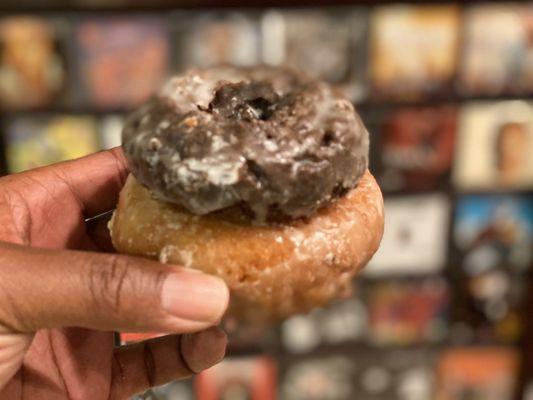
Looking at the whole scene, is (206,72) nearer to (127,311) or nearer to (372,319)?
(127,311)

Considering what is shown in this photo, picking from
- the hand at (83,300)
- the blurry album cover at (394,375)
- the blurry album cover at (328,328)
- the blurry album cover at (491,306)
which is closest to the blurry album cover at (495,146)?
the blurry album cover at (491,306)

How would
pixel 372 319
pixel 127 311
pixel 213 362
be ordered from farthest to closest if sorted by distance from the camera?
pixel 372 319 → pixel 213 362 → pixel 127 311

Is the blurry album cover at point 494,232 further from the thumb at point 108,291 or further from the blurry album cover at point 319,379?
the thumb at point 108,291

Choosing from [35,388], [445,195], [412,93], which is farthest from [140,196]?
[445,195]

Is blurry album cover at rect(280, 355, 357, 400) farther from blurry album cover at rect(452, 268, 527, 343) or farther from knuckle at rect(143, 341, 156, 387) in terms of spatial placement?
knuckle at rect(143, 341, 156, 387)

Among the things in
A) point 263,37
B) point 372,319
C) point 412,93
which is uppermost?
point 263,37

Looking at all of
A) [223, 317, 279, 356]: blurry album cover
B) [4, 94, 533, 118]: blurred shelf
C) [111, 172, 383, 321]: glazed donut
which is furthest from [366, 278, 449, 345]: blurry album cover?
[111, 172, 383, 321]: glazed donut
